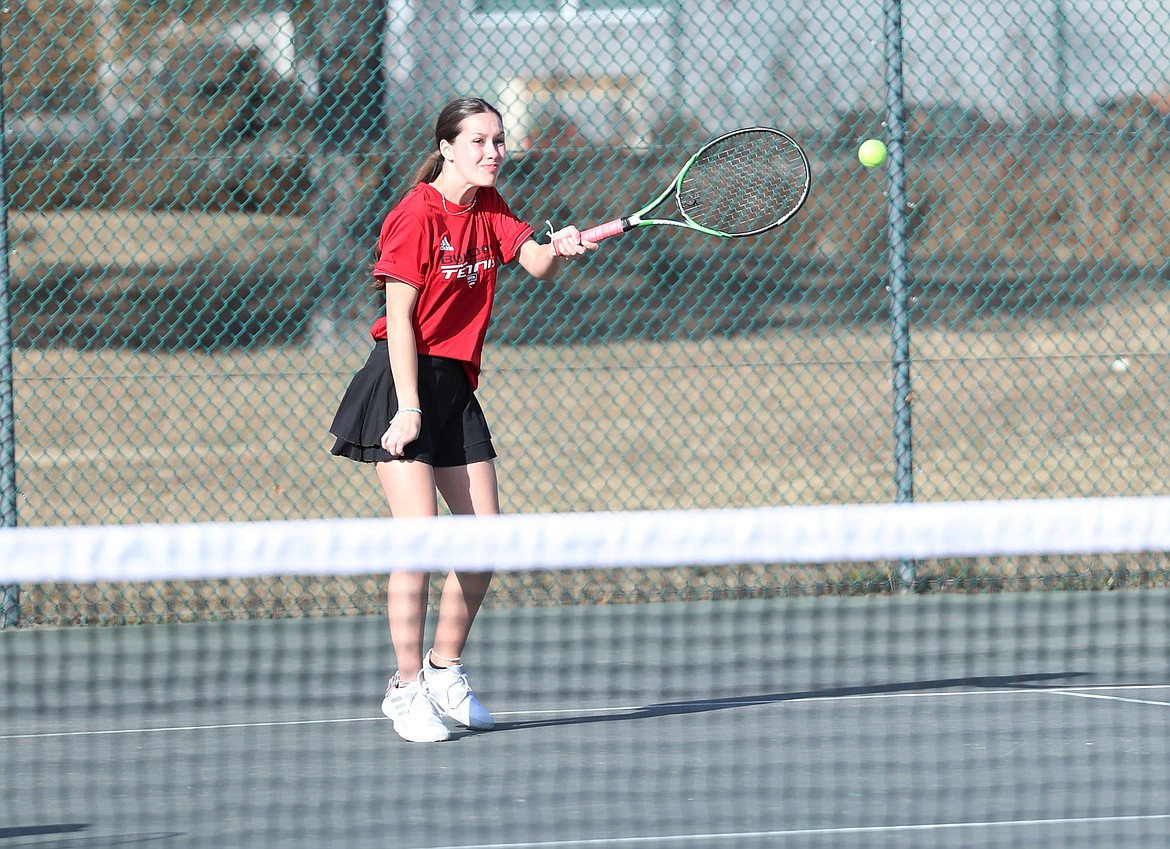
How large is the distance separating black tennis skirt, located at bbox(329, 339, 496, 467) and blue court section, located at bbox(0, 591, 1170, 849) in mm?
755

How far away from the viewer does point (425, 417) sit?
4496 millimetres

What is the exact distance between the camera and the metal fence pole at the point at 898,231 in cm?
634

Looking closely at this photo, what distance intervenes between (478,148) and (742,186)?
3.15 feet

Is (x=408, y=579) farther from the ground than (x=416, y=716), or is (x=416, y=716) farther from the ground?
(x=408, y=579)

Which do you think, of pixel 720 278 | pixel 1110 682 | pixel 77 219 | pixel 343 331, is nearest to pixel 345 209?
pixel 343 331

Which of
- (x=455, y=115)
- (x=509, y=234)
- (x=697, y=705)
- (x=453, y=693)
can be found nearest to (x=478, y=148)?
(x=455, y=115)

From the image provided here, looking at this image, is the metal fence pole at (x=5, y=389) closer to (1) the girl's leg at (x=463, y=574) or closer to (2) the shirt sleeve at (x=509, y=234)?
(1) the girl's leg at (x=463, y=574)

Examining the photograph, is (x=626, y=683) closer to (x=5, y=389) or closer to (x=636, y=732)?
(x=636, y=732)

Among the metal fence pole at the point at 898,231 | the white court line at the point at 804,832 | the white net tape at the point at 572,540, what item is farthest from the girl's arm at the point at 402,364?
the metal fence pole at the point at 898,231

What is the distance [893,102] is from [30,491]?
4358mm

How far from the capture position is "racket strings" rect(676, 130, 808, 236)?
16.3ft

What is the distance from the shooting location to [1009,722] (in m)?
4.74

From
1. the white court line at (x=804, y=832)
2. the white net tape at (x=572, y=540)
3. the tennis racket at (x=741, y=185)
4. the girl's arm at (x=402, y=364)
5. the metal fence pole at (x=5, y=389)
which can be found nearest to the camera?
the white net tape at (x=572, y=540)

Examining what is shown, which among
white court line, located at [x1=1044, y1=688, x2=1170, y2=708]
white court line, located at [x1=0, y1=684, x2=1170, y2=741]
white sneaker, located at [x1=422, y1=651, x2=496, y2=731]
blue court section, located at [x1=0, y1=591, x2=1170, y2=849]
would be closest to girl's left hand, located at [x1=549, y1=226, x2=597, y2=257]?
white sneaker, located at [x1=422, y1=651, x2=496, y2=731]
